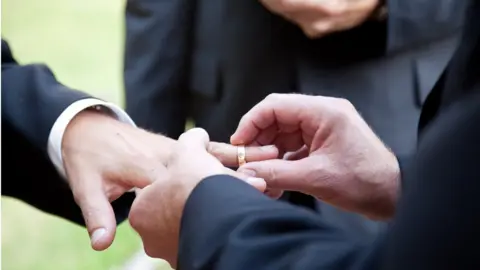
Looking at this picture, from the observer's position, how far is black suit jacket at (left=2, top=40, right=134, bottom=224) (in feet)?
2.46

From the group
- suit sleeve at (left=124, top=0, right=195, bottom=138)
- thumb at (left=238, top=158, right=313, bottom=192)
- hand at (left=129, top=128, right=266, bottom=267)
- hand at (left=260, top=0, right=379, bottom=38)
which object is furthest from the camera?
suit sleeve at (left=124, top=0, right=195, bottom=138)

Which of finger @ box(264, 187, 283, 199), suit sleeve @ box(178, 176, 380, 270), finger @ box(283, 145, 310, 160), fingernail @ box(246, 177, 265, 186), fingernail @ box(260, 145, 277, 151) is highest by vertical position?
suit sleeve @ box(178, 176, 380, 270)

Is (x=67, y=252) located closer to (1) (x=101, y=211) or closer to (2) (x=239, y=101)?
(2) (x=239, y=101)

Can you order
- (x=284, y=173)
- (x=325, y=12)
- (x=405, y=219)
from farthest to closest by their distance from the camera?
(x=325, y=12) < (x=284, y=173) < (x=405, y=219)

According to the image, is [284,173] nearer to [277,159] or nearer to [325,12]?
[277,159]

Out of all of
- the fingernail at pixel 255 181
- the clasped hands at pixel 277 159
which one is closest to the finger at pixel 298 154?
the clasped hands at pixel 277 159

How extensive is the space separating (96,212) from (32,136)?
11cm

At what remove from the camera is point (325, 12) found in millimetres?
893

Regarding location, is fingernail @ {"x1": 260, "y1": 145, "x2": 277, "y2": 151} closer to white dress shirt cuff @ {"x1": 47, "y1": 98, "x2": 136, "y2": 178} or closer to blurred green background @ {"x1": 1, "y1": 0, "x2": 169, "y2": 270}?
white dress shirt cuff @ {"x1": 47, "y1": 98, "x2": 136, "y2": 178}

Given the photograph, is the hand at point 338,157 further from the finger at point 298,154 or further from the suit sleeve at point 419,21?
the suit sleeve at point 419,21

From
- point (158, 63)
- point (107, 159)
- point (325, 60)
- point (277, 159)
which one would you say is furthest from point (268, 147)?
point (158, 63)

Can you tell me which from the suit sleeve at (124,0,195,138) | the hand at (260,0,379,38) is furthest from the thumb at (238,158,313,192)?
the suit sleeve at (124,0,195,138)

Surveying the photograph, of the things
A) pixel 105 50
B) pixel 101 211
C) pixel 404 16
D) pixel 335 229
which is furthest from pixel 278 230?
pixel 105 50

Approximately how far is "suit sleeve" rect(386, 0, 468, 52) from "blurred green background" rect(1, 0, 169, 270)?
0.47 m
